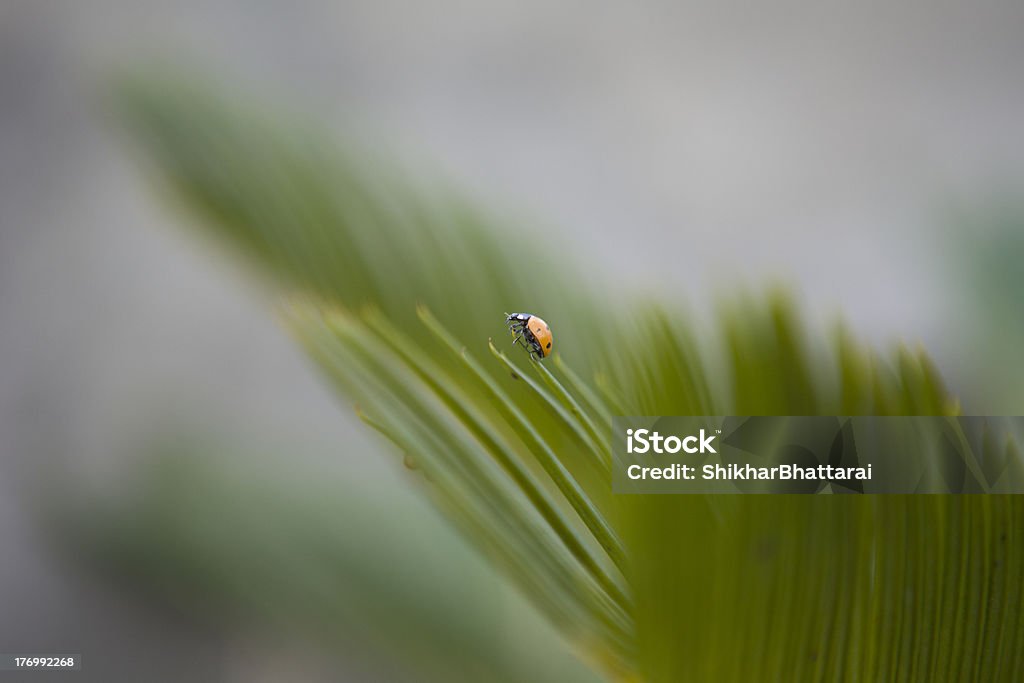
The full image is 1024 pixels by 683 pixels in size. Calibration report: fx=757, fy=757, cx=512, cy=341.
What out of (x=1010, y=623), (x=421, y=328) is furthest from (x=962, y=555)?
(x=421, y=328)

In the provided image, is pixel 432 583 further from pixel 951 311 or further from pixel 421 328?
pixel 951 311

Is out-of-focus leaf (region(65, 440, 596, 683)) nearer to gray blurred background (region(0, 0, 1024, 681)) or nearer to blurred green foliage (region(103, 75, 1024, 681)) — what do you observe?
gray blurred background (region(0, 0, 1024, 681))

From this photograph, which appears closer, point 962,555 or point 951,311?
point 962,555

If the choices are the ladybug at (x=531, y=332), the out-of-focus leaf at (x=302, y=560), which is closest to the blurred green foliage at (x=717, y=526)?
the ladybug at (x=531, y=332)

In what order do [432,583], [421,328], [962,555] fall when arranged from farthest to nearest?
1. [432,583]
2. [421,328]
3. [962,555]

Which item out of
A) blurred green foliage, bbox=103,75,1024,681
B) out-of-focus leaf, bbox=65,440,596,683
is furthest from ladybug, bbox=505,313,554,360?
out-of-focus leaf, bbox=65,440,596,683

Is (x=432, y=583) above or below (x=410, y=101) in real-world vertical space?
below

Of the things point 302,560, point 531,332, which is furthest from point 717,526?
point 302,560
